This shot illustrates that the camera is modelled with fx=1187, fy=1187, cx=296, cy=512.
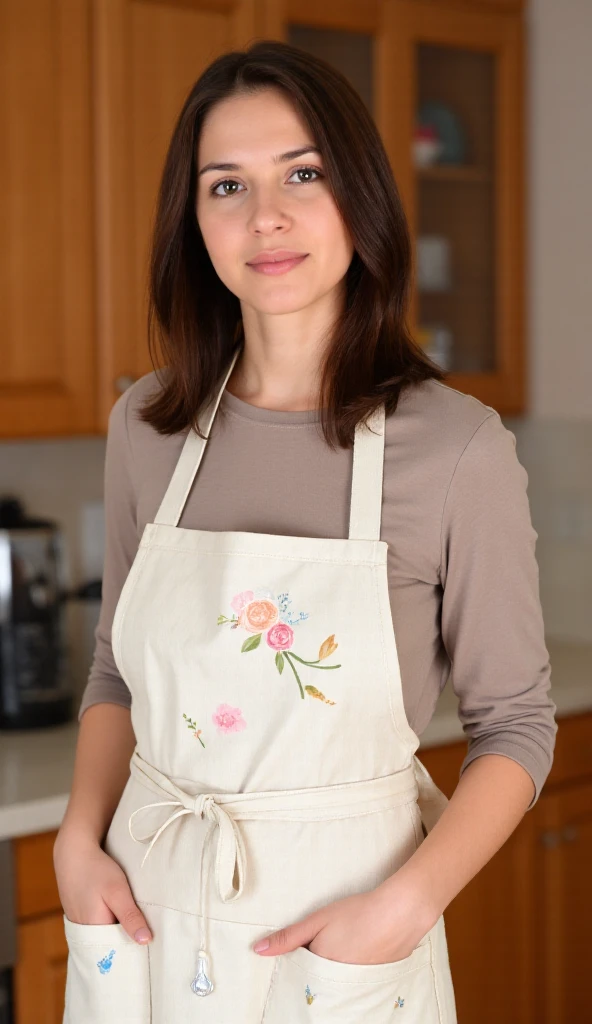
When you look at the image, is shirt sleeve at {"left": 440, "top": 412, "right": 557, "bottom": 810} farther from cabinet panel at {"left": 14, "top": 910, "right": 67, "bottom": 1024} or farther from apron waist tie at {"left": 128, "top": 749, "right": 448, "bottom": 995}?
cabinet panel at {"left": 14, "top": 910, "right": 67, "bottom": 1024}

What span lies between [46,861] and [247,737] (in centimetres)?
72

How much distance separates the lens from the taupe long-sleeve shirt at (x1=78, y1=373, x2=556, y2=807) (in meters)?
1.12

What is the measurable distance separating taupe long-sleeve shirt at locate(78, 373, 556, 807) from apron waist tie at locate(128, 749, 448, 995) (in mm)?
95

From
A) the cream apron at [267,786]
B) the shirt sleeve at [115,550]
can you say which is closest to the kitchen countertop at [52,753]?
the shirt sleeve at [115,550]

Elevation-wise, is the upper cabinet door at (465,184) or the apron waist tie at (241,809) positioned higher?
the upper cabinet door at (465,184)

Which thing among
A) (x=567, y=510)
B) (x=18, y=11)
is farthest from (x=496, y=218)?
(x=18, y=11)

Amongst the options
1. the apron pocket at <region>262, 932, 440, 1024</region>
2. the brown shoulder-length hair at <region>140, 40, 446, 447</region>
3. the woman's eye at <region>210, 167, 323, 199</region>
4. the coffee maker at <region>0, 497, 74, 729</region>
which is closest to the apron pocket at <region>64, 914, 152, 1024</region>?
the apron pocket at <region>262, 932, 440, 1024</region>

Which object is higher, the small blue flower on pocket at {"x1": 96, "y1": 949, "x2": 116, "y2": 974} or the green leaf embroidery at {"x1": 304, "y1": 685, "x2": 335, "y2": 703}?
the green leaf embroidery at {"x1": 304, "y1": 685, "x2": 335, "y2": 703}

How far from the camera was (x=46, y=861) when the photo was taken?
170 cm

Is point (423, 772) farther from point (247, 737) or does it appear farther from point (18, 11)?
point (18, 11)

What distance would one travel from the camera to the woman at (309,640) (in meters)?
1.10

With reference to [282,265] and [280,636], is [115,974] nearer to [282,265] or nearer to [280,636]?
[280,636]

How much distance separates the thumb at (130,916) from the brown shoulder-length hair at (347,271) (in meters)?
0.49

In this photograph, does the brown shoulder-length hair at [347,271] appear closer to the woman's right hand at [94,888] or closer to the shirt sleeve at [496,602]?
the shirt sleeve at [496,602]
